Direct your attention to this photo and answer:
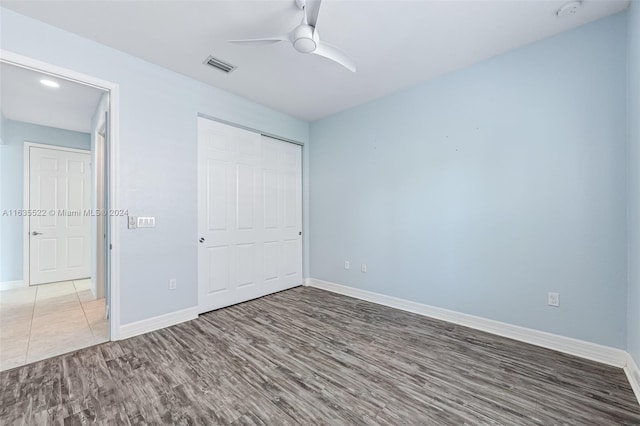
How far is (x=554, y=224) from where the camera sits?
2408mm

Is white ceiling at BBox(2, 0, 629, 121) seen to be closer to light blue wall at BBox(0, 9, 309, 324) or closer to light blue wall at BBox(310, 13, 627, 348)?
light blue wall at BBox(0, 9, 309, 324)

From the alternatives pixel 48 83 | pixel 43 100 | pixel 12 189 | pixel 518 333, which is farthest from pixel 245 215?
pixel 12 189

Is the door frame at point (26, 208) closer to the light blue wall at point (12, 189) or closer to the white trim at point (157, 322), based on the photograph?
the light blue wall at point (12, 189)

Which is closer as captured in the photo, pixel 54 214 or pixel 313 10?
pixel 313 10

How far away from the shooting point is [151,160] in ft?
9.25

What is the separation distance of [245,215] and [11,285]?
427 centimetres

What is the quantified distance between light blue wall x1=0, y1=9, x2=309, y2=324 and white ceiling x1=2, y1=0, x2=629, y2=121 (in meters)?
0.14

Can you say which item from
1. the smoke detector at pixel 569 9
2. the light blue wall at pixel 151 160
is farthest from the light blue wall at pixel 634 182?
the light blue wall at pixel 151 160

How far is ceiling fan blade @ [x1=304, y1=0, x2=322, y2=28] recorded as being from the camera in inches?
67.9

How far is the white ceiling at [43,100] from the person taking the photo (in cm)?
301

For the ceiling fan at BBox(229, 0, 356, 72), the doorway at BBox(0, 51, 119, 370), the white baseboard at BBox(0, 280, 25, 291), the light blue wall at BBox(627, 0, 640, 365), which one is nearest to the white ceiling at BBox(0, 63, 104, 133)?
the doorway at BBox(0, 51, 119, 370)

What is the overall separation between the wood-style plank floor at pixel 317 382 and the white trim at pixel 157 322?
9 cm

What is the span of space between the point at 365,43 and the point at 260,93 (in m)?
1.63

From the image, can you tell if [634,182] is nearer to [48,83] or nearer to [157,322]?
[157,322]
